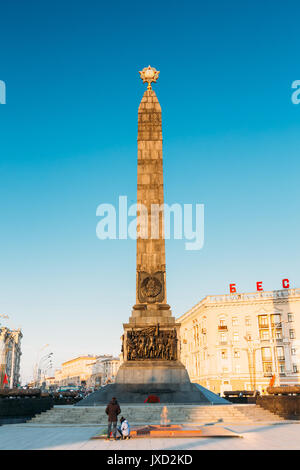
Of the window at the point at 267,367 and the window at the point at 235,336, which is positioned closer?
the window at the point at 267,367

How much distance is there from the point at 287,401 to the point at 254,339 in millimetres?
40765

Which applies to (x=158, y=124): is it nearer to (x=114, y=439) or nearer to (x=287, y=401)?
(x=287, y=401)

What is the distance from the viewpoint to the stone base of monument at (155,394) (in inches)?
944

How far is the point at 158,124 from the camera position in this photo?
1272 inches

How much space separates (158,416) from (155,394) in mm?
4486

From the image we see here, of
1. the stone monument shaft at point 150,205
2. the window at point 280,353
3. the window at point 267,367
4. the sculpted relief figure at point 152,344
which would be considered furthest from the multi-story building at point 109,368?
the sculpted relief figure at point 152,344

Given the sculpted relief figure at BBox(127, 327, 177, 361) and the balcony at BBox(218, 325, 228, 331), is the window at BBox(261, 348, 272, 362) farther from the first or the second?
the sculpted relief figure at BBox(127, 327, 177, 361)

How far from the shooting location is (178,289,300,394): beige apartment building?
58875mm

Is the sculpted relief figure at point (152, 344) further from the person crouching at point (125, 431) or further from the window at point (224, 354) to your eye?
the window at point (224, 354)

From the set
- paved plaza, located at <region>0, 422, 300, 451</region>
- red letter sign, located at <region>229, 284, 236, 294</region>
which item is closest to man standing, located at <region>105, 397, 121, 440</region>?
paved plaza, located at <region>0, 422, 300, 451</region>

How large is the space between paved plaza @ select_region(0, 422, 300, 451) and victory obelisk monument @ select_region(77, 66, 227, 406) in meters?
8.21

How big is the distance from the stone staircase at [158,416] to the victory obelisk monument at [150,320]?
2611 mm
